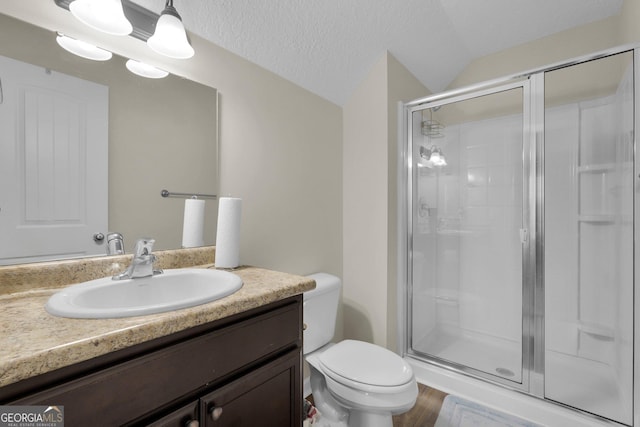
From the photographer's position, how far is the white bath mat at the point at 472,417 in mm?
1604

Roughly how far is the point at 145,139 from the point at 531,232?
→ 6.82 feet

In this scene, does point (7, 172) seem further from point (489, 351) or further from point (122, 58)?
point (489, 351)

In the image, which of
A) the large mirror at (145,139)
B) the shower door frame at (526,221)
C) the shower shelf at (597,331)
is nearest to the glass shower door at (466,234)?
the shower door frame at (526,221)

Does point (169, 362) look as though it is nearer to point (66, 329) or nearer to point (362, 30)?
point (66, 329)

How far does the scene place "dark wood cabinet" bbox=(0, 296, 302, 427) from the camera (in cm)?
56

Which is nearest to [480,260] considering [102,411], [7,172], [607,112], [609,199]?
[609,199]

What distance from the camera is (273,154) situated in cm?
169

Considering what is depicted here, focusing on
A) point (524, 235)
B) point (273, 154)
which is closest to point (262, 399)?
point (273, 154)

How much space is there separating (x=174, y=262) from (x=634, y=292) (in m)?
2.13

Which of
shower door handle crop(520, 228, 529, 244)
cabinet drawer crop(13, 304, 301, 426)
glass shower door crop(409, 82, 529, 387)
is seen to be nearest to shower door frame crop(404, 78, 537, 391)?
shower door handle crop(520, 228, 529, 244)

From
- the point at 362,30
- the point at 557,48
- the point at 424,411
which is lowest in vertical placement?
the point at 424,411

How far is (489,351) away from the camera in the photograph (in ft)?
7.07

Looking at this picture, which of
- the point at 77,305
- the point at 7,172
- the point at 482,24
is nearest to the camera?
the point at 77,305

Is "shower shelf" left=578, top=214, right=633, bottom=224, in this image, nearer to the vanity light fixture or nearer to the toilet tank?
the toilet tank
